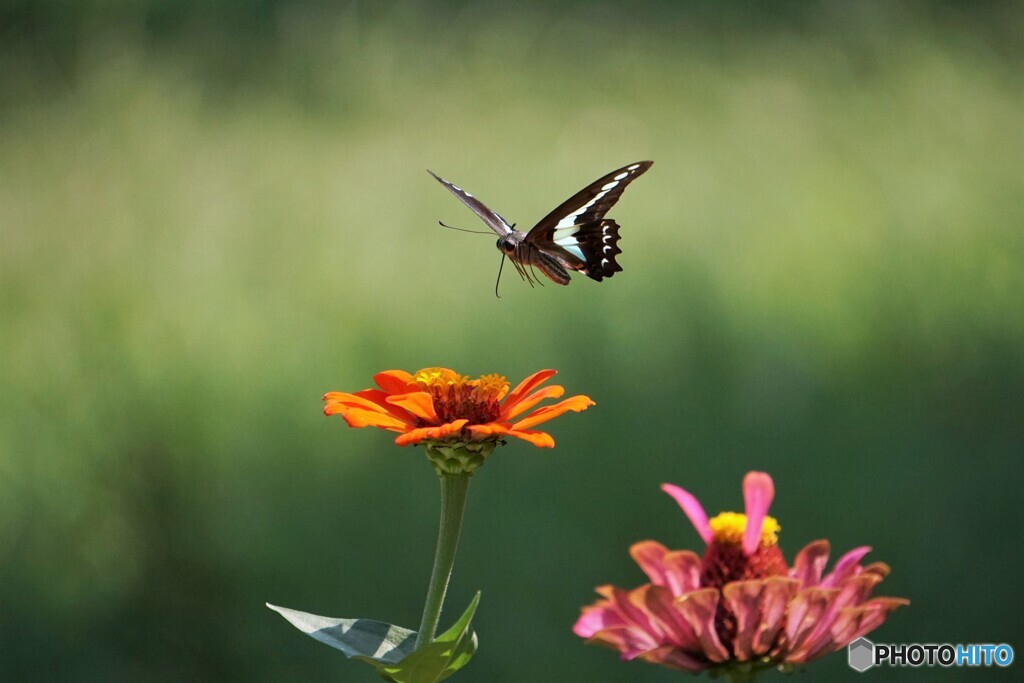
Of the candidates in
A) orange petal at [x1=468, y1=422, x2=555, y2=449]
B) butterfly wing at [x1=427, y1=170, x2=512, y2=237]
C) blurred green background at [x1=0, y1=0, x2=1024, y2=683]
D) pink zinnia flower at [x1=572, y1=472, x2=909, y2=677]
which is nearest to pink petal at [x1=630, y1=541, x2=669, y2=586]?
pink zinnia flower at [x1=572, y1=472, x2=909, y2=677]

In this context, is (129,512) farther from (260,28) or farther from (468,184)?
(260,28)

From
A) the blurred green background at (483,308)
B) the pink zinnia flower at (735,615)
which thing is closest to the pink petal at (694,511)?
the pink zinnia flower at (735,615)

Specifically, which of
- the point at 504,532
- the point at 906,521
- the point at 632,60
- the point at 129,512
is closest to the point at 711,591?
the point at 504,532

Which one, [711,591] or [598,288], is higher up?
[598,288]

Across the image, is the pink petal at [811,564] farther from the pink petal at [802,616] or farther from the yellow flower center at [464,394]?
the yellow flower center at [464,394]

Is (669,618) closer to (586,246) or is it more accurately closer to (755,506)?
(755,506)

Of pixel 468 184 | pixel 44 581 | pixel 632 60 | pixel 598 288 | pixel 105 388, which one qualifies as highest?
pixel 632 60

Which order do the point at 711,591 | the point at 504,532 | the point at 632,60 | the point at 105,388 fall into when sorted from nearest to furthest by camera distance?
the point at 711,591
the point at 504,532
the point at 105,388
the point at 632,60
